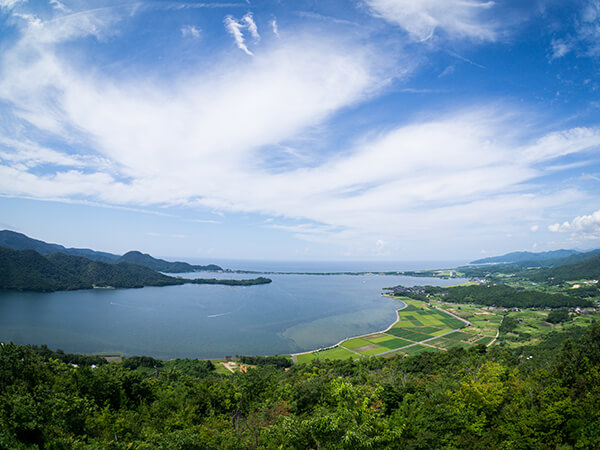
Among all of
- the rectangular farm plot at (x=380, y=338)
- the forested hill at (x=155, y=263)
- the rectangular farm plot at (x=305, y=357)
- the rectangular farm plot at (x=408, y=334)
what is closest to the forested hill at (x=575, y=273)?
the rectangular farm plot at (x=408, y=334)

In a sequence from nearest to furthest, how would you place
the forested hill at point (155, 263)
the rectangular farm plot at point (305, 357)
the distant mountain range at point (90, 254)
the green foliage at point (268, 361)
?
the green foliage at point (268, 361) → the rectangular farm plot at point (305, 357) → the distant mountain range at point (90, 254) → the forested hill at point (155, 263)

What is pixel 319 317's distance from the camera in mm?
54625

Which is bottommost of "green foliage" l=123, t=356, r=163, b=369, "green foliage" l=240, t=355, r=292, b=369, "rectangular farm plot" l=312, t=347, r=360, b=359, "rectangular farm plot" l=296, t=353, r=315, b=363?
"rectangular farm plot" l=312, t=347, r=360, b=359

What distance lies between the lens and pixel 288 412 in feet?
41.5

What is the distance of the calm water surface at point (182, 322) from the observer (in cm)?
3653

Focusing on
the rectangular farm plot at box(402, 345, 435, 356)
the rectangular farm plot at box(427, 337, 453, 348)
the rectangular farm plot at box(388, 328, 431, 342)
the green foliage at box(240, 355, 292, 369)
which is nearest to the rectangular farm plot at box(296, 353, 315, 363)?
the green foliage at box(240, 355, 292, 369)

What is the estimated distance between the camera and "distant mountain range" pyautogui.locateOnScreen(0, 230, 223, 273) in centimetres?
11231

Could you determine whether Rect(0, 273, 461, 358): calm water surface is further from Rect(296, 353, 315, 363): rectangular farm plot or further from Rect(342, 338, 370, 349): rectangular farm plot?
Rect(296, 353, 315, 363): rectangular farm plot

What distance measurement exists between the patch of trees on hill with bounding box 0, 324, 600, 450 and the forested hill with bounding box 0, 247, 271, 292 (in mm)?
78128

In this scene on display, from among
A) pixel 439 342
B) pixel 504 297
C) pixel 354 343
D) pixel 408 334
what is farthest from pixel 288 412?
pixel 504 297

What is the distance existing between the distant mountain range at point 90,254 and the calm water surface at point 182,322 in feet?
189

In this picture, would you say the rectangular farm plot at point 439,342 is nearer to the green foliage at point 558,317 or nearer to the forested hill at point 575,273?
the green foliage at point 558,317

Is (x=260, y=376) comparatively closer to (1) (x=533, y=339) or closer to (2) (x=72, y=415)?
(2) (x=72, y=415)

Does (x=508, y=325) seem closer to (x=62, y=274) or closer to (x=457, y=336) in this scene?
(x=457, y=336)
